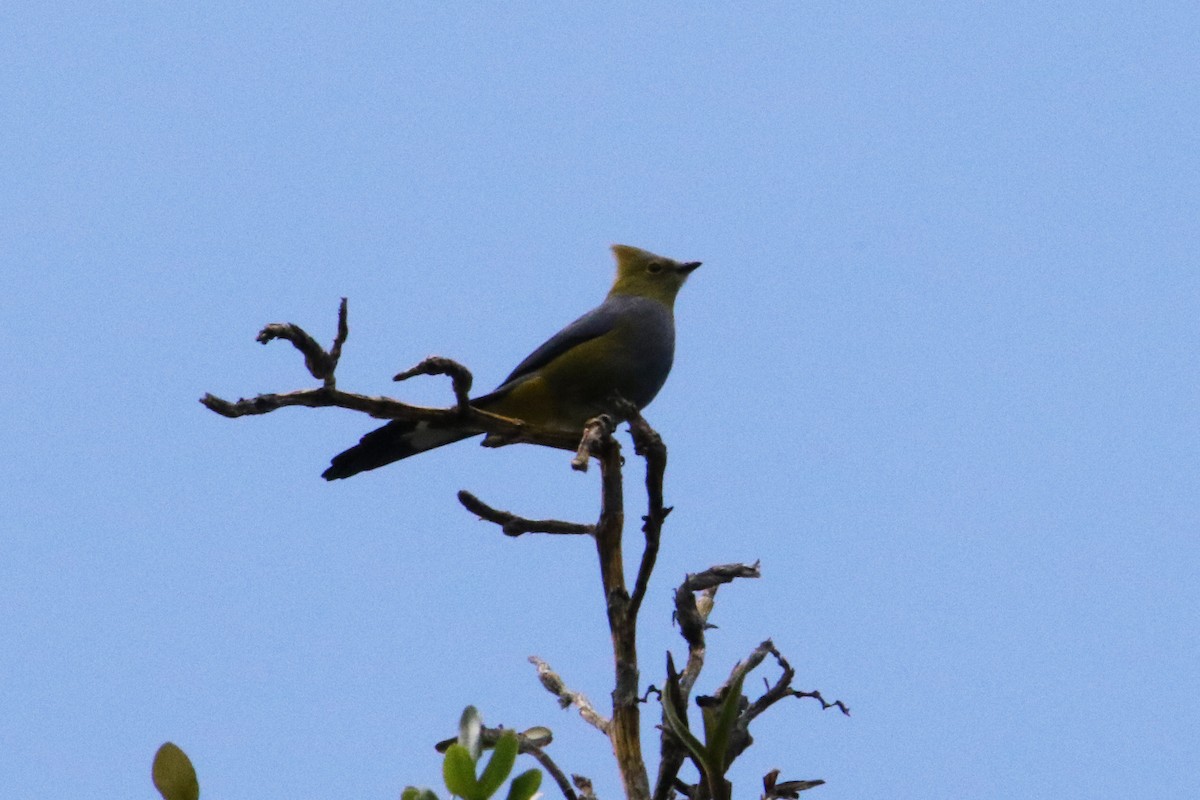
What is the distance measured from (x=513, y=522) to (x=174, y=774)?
4.51 ft

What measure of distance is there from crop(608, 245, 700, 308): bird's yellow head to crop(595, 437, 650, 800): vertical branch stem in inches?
142

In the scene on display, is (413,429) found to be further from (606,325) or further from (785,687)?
(785,687)

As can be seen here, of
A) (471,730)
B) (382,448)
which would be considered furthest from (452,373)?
(382,448)

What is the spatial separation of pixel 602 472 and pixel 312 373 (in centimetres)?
77

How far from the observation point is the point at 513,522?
3.64 m

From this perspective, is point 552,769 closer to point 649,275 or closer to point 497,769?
point 497,769

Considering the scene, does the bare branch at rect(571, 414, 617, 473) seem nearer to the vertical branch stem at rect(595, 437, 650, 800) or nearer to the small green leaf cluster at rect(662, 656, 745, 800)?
the vertical branch stem at rect(595, 437, 650, 800)

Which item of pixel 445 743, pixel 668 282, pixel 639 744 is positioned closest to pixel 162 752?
pixel 445 743

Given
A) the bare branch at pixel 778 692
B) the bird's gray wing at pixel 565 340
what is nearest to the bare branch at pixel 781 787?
the bare branch at pixel 778 692

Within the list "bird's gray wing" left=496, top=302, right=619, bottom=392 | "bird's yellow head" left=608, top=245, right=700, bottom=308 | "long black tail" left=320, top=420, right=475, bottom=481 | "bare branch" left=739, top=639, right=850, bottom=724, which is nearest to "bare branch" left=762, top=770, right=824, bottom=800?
"bare branch" left=739, top=639, right=850, bottom=724

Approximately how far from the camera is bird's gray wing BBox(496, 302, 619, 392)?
607 cm

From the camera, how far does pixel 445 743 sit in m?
3.11

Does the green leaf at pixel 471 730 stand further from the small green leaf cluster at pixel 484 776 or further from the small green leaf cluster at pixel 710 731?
the small green leaf cluster at pixel 710 731

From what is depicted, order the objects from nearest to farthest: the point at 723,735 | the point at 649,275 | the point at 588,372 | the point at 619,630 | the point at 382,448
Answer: the point at 723,735 < the point at 619,630 < the point at 382,448 < the point at 588,372 < the point at 649,275
